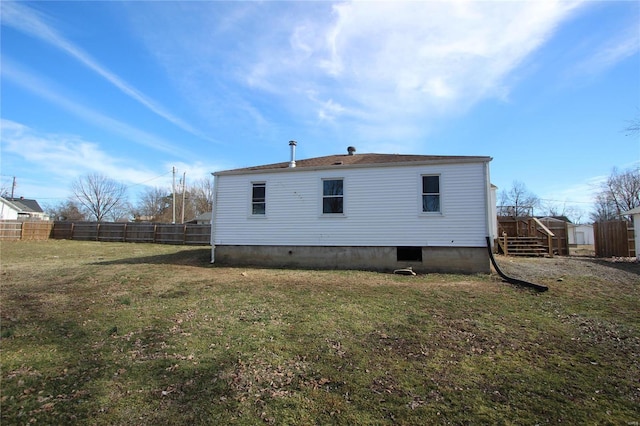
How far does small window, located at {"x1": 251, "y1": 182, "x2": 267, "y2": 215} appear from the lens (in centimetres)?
1328

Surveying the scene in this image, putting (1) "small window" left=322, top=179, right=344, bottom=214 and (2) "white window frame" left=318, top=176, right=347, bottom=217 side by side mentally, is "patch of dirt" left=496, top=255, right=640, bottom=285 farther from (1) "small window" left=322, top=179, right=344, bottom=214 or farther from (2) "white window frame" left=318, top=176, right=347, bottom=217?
(1) "small window" left=322, top=179, right=344, bottom=214

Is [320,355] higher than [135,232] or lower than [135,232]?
lower

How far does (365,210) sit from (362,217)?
0.27 m

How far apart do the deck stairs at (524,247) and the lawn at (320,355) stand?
8.43 m

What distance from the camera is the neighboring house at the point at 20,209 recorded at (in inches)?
1575

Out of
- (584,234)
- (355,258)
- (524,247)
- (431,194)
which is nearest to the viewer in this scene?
(431,194)

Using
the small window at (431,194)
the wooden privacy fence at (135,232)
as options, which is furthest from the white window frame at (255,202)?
the wooden privacy fence at (135,232)

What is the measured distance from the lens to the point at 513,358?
4.45 m

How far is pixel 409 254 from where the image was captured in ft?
38.7

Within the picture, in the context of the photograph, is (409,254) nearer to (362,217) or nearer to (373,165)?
(362,217)

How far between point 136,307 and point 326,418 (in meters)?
5.36

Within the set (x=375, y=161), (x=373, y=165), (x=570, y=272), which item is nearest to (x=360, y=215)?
(x=373, y=165)

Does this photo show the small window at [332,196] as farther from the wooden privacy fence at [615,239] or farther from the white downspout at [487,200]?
the wooden privacy fence at [615,239]

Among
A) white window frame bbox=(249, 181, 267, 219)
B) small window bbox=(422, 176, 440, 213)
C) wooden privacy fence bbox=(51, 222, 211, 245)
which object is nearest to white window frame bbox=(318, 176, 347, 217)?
white window frame bbox=(249, 181, 267, 219)
